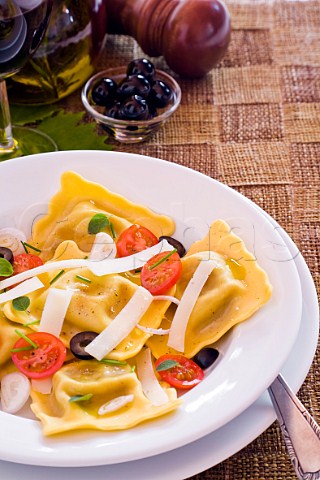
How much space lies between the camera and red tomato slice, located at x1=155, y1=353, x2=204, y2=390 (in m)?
2.73

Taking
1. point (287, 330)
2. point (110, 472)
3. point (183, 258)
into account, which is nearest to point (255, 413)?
point (287, 330)

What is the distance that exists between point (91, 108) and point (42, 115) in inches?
17.1

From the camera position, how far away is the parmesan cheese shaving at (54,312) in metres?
2.84

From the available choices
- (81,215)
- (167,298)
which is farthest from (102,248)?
(167,298)

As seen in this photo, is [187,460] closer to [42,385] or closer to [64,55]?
[42,385]

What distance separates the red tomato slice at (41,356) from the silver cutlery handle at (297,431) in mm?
800

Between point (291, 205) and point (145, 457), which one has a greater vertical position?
point (145, 457)

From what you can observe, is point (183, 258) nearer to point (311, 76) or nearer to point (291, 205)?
point (291, 205)

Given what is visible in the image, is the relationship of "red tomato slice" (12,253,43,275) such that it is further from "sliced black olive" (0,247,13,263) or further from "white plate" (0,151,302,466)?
"white plate" (0,151,302,466)

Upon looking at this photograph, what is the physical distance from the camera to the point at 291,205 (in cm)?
416

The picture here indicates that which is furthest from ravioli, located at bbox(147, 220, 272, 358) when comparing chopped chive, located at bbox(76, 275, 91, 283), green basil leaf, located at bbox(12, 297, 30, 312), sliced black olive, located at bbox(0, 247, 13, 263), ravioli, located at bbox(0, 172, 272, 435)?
sliced black olive, located at bbox(0, 247, 13, 263)

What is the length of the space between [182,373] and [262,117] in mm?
2523

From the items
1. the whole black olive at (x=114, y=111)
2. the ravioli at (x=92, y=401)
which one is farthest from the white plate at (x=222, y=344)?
the whole black olive at (x=114, y=111)

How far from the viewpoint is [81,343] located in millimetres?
2807
